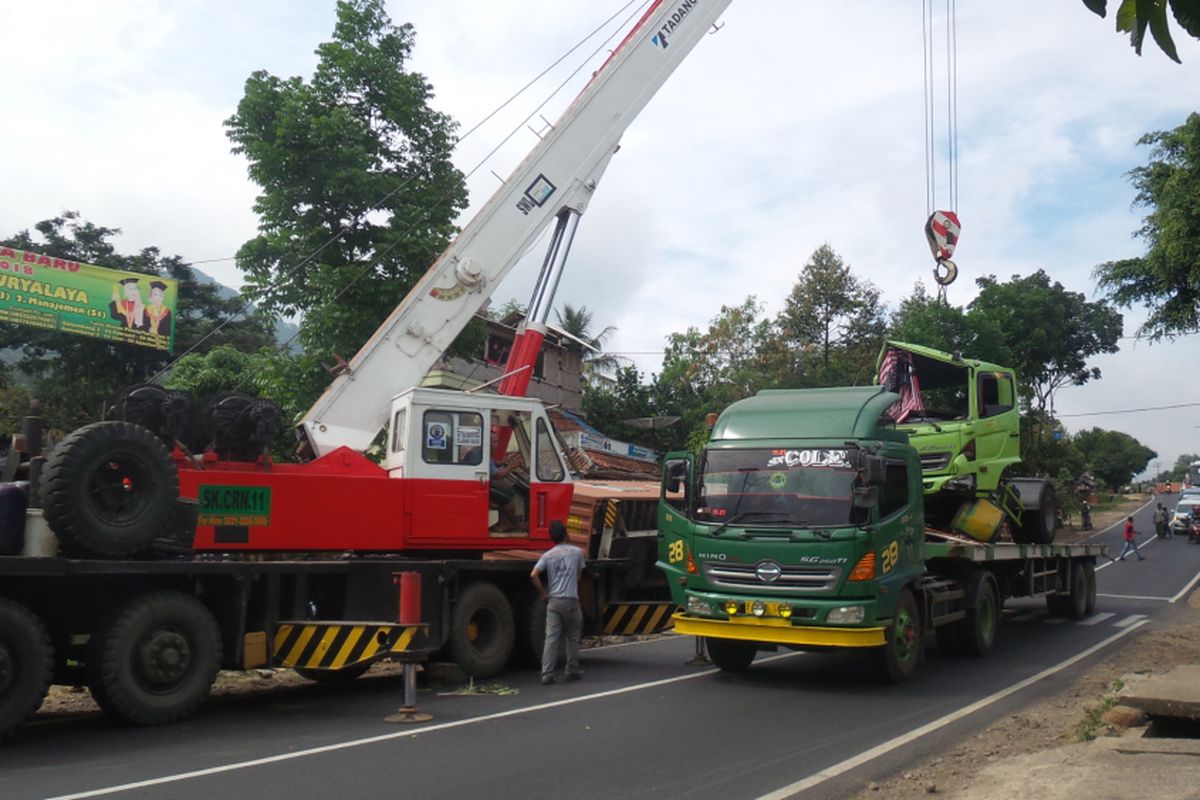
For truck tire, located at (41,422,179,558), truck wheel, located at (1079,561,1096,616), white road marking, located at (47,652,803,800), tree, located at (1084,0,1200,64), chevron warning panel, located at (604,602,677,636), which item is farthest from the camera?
truck wheel, located at (1079,561,1096,616)

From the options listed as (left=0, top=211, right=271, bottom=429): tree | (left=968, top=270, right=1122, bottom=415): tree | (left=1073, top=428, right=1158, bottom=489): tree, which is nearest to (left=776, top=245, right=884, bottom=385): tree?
(left=968, top=270, right=1122, bottom=415): tree

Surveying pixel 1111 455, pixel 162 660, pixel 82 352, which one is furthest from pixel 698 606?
pixel 1111 455

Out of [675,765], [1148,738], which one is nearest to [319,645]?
[675,765]

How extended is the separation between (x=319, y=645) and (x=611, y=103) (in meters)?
7.61

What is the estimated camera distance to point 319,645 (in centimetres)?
939

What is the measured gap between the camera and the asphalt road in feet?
21.7

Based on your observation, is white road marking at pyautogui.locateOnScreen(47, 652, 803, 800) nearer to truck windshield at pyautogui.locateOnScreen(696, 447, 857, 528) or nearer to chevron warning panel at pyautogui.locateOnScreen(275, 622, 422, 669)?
chevron warning panel at pyautogui.locateOnScreen(275, 622, 422, 669)

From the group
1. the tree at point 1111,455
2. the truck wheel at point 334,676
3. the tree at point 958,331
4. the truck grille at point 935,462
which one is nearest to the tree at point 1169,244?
the tree at point 958,331

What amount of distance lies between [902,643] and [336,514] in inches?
229

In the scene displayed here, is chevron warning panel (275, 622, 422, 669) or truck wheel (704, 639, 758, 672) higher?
chevron warning panel (275, 622, 422, 669)

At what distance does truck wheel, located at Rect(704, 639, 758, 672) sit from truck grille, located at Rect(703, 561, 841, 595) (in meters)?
1.02

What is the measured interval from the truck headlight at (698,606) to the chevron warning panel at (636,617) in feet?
5.98

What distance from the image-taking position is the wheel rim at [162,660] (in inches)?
324

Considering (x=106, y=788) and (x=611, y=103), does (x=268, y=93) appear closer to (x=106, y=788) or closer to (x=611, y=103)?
(x=611, y=103)
